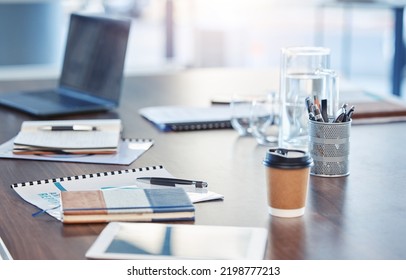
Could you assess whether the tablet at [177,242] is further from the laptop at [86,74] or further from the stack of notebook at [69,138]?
the laptop at [86,74]

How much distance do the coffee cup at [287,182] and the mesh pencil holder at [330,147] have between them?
0.66 ft

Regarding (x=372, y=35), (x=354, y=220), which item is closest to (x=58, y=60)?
(x=354, y=220)

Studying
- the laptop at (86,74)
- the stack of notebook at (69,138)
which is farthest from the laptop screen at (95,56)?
the stack of notebook at (69,138)

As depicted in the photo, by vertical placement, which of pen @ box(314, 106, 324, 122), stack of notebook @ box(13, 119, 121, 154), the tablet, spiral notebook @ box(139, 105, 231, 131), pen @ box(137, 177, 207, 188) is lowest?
the tablet

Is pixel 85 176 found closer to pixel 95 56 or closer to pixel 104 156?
pixel 104 156

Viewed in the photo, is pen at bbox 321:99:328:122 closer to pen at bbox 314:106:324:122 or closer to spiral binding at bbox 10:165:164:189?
pen at bbox 314:106:324:122

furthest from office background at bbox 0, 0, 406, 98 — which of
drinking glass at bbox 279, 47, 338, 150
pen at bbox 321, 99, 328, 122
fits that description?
pen at bbox 321, 99, 328, 122

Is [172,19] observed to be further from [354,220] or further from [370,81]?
[354,220]

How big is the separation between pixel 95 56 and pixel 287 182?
115 centimetres

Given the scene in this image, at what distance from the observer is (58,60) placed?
4.33 m

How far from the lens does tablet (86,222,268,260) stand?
0.96 m

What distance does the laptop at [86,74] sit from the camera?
6.64ft

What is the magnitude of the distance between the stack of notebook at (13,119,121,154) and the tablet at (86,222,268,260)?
1.62 feet

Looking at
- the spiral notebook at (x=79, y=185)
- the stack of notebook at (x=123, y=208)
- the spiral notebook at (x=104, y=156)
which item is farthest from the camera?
the spiral notebook at (x=104, y=156)
